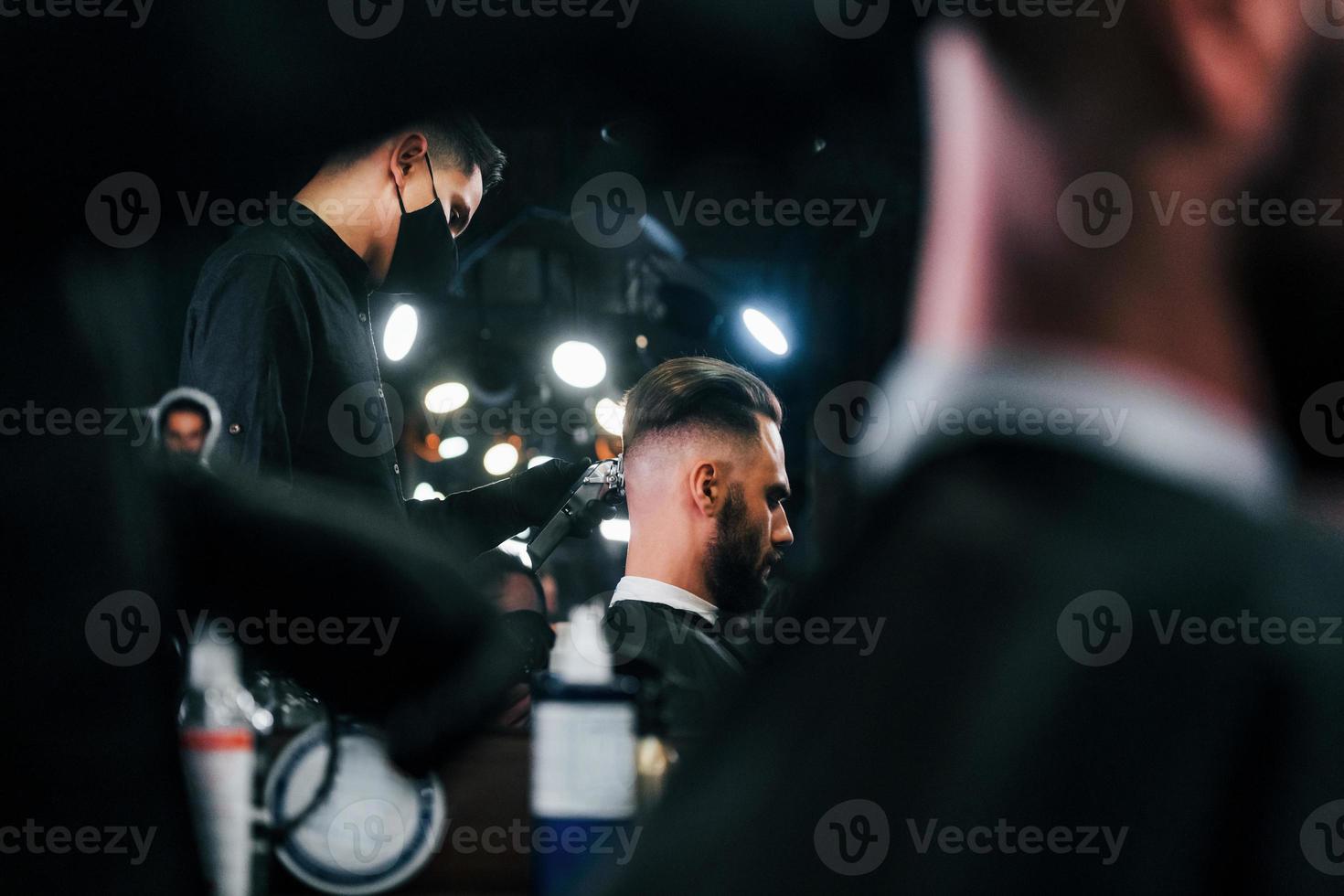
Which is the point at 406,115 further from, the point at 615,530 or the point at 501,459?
A: the point at 615,530

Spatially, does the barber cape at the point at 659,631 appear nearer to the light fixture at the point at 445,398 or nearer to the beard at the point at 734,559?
the beard at the point at 734,559

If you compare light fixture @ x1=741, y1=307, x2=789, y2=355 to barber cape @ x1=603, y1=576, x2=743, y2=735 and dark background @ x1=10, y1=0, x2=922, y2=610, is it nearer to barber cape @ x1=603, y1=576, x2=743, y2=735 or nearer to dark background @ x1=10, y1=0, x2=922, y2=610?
dark background @ x1=10, y1=0, x2=922, y2=610

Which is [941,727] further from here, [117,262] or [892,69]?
[117,262]

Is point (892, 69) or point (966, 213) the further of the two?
point (892, 69)

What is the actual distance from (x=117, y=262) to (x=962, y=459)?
72 cm

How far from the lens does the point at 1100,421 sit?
1.11 ft

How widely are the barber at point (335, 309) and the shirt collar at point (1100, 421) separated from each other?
0.68 meters

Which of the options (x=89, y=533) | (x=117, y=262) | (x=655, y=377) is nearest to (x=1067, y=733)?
(x=89, y=533)

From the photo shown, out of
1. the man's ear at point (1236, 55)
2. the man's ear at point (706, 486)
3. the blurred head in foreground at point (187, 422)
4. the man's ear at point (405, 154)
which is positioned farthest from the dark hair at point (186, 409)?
the man's ear at point (706, 486)

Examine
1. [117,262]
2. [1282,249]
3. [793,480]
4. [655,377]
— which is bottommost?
[1282,249]

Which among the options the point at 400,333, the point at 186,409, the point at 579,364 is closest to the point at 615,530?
the point at 579,364

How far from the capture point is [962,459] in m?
0.32

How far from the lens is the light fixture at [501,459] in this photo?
1.38m

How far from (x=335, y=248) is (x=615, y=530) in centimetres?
71
